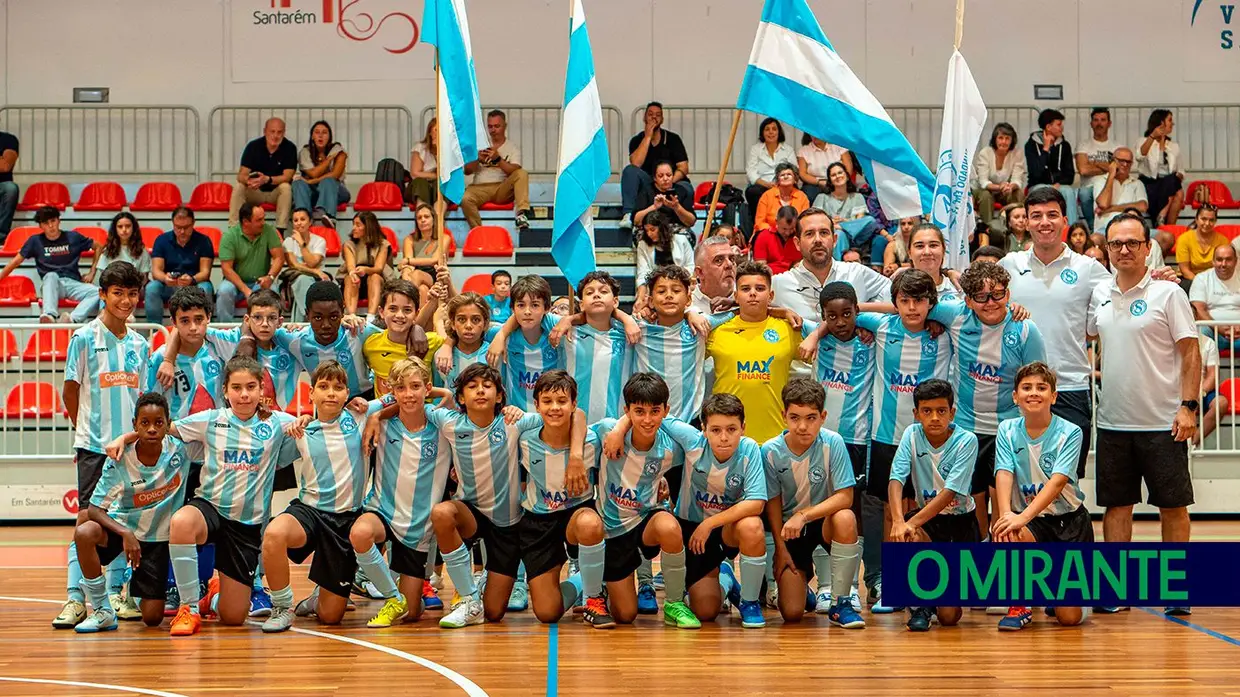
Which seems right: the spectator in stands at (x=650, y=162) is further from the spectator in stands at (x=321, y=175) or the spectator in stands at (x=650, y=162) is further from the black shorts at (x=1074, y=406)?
the black shorts at (x=1074, y=406)

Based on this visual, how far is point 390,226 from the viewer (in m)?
16.5

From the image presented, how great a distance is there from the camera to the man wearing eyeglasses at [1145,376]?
717cm

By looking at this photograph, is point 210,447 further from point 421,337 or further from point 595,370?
point 595,370

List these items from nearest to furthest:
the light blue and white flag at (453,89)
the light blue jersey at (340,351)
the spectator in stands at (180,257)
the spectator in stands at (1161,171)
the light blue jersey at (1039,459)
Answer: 1. the light blue jersey at (1039,459)
2. the light blue jersey at (340,351)
3. the light blue and white flag at (453,89)
4. the spectator in stands at (180,257)
5. the spectator in stands at (1161,171)

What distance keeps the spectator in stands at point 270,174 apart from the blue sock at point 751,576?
33.6 ft

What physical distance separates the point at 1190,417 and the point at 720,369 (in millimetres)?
2400

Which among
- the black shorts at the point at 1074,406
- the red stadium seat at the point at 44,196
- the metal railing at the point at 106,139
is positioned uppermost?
the metal railing at the point at 106,139

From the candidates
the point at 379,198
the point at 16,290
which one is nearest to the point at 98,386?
the point at 16,290

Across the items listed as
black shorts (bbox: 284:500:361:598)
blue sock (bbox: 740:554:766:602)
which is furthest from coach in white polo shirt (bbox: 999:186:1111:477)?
black shorts (bbox: 284:500:361:598)

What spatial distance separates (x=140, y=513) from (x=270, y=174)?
9.67 metres

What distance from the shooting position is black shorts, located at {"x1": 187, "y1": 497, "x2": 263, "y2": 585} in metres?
7.04

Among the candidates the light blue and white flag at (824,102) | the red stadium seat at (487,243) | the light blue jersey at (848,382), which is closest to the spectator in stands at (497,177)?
the red stadium seat at (487,243)

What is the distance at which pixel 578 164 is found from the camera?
8.70 meters

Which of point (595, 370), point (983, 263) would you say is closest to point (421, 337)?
point (595, 370)
